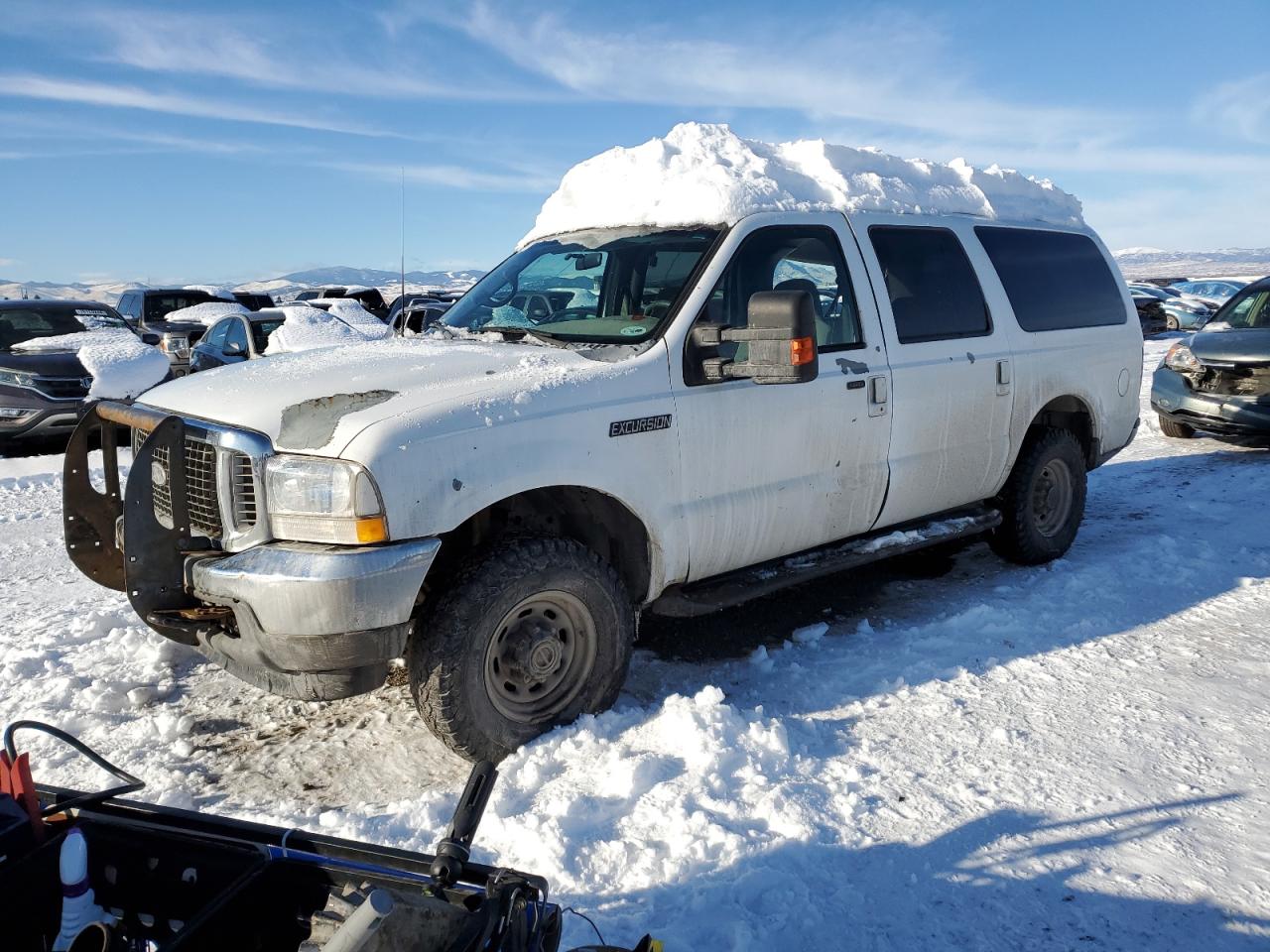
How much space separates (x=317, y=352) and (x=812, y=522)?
233 cm

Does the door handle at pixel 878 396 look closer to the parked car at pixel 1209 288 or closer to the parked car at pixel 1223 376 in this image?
the parked car at pixel 1223 376

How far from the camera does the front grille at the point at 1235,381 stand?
9.13 meters

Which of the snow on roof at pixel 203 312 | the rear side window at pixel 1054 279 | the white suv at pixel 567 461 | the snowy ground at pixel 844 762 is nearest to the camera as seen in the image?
the snowy ground at pixel 844 762

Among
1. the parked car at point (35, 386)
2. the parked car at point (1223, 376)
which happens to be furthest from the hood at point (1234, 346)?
the parked car at point (35, 386)

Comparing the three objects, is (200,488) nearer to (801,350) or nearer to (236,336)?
(801,350)

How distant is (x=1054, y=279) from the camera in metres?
5.89

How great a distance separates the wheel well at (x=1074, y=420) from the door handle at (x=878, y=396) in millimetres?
1656

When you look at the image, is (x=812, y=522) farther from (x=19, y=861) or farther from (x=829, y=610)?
(x=19, y=861)

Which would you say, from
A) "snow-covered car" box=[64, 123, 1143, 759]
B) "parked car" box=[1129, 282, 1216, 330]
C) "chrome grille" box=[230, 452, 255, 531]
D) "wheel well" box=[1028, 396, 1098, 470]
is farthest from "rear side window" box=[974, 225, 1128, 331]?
"parked car" box=[1129, 282, 1216, 330]

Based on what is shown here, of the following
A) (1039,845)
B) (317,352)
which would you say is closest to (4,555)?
(317,352)

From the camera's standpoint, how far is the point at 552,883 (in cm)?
285

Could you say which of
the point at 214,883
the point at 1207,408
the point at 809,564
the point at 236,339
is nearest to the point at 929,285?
the point at 809,564

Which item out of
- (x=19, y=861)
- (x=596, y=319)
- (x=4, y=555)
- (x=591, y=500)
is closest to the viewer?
(x=19, y=861)

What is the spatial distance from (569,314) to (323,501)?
5.35ft
